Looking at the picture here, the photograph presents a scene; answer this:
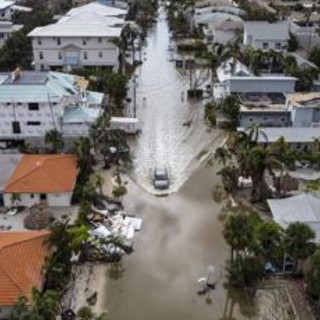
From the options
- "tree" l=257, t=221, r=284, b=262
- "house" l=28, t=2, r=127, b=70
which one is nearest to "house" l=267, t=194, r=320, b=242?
"tree" l=257, t=221, r=284, b=262

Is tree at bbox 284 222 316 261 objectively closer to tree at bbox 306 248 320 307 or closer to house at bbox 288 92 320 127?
tree at bbox 306 248 320 307

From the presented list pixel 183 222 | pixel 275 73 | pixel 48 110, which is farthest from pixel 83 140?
pixel 275 73

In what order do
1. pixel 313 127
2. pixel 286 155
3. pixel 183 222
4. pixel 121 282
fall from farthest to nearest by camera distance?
1. pixel 313 127
2. pixel 286 155
3. pixel 183 222
4. pixel 121 282

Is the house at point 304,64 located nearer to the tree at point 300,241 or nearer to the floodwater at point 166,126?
the floodwater at point 166,126

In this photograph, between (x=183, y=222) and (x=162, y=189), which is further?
(x=162, y=189)

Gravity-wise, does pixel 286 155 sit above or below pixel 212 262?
above

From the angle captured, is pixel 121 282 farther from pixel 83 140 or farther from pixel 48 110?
pixel 48 110

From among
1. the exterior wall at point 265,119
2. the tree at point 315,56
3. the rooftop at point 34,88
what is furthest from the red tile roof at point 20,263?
the tree at point 315,56

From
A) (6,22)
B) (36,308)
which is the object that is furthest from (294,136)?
(6,22)
